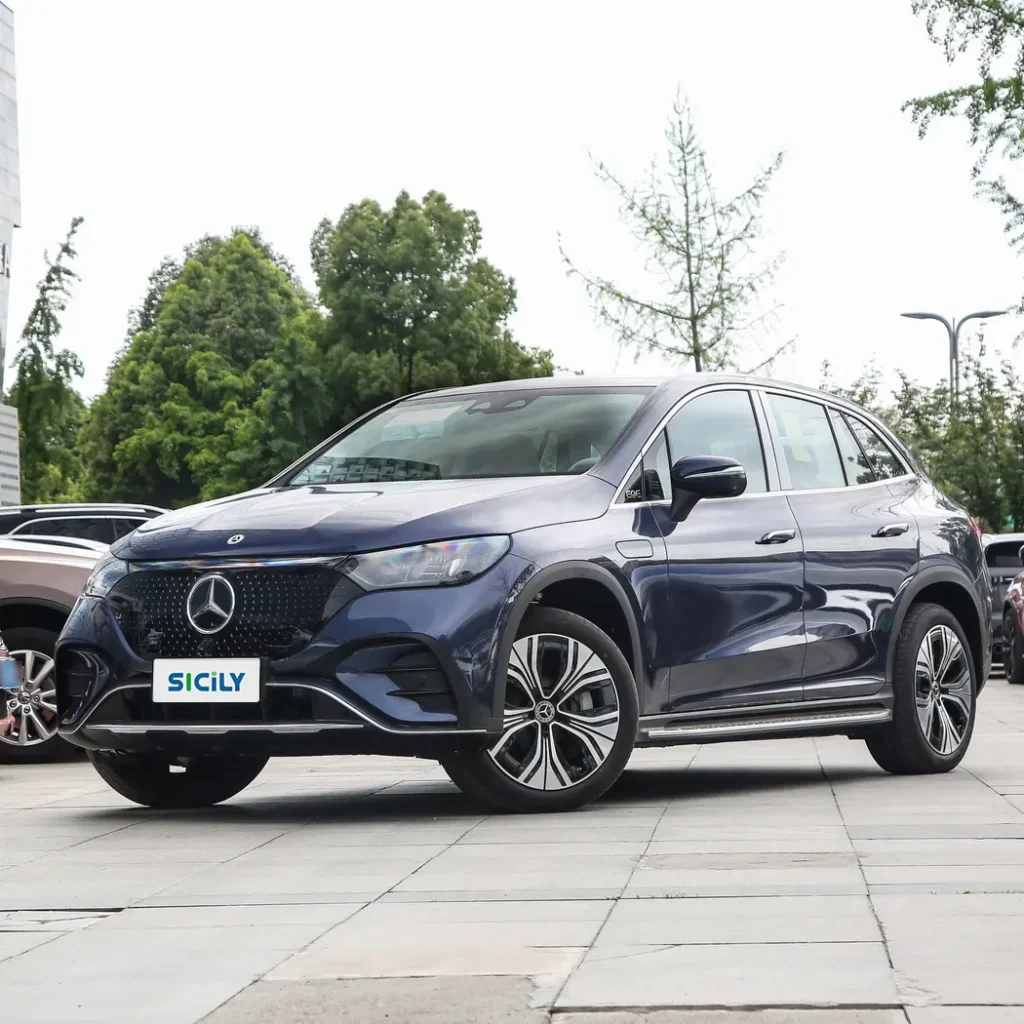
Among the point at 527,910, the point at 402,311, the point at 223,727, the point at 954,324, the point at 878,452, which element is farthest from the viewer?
the point at 402,311

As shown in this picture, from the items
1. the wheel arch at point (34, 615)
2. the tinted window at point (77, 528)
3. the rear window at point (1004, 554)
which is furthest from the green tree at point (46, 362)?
the wheel arch at point (34, 615)

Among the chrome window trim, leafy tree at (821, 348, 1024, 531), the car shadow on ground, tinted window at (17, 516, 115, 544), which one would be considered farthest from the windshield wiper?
leafy tree at (821, 348, 1024, 531)

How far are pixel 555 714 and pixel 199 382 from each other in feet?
224

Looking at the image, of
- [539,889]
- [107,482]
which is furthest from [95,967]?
[107,482]

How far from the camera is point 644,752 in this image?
496 inches

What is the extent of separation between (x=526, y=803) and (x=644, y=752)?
4.76 m

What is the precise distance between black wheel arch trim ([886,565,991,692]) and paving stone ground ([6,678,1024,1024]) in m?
0.76

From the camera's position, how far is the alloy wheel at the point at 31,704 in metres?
12.5

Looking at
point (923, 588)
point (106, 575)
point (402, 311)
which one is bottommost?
point (923, 588)

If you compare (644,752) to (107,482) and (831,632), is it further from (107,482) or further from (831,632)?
(107,482)

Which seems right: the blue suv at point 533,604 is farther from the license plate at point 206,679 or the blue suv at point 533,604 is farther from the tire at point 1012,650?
the tire at point 1012,650

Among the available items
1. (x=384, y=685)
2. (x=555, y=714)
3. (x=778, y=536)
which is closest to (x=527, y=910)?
(x=384, y=685)

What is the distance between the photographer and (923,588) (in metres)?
9.96

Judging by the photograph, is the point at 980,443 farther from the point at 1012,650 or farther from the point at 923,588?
the point at 923,588
